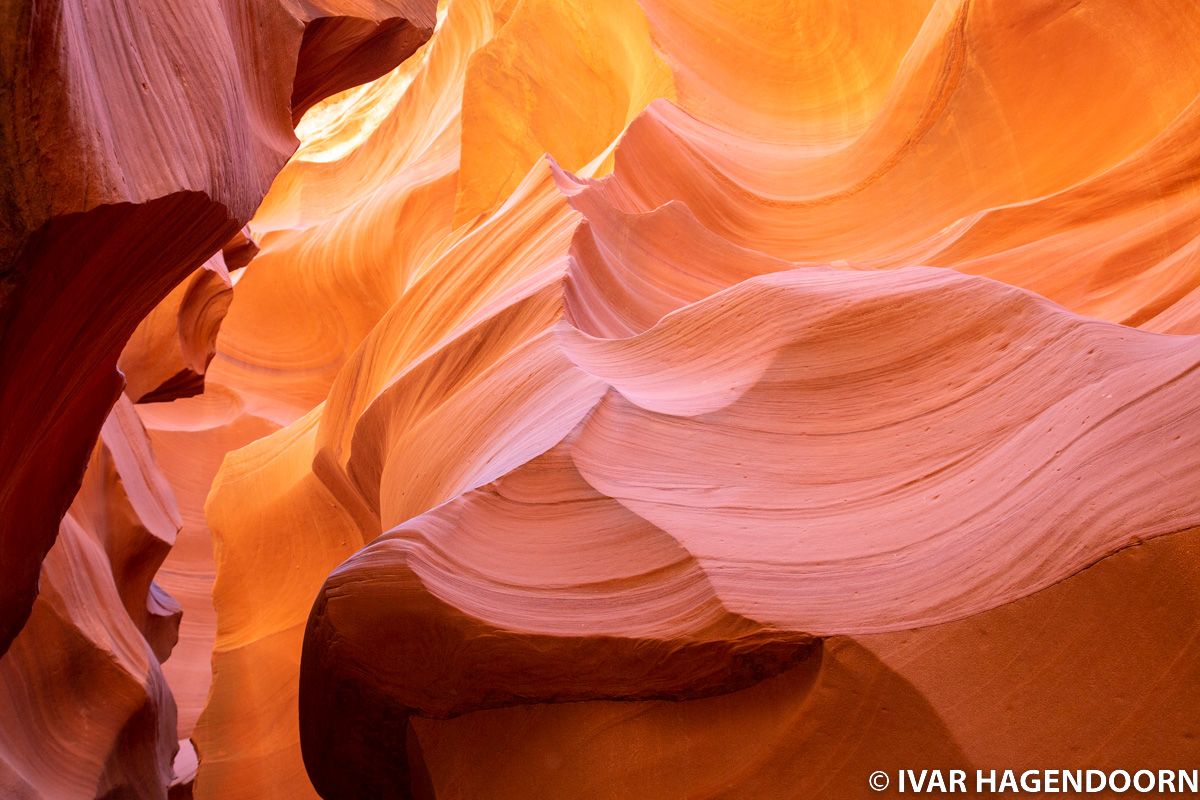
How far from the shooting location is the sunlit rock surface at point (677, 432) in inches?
81.1

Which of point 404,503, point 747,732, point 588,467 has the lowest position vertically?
point 404,503

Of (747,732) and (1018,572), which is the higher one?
(1018,572)

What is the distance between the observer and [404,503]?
3572 millimetres

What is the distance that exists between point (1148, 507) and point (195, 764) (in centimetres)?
565

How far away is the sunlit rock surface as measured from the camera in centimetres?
206

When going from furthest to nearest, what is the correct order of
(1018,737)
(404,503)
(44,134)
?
1. (404,503)
2. (1018,737)
3. (44,134)

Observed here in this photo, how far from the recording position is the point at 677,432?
2.79m

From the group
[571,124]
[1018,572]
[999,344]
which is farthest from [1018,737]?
[571,124]

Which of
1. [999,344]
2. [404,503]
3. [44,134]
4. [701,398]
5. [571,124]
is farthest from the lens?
[571,124]

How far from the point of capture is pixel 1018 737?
2.00 metres

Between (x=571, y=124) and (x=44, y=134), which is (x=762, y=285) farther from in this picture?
(x=571, y=124)

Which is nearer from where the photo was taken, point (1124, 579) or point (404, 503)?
point (1124, 579)

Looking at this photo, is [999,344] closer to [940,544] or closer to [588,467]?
[940,544]

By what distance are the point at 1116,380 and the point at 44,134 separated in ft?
6.97
